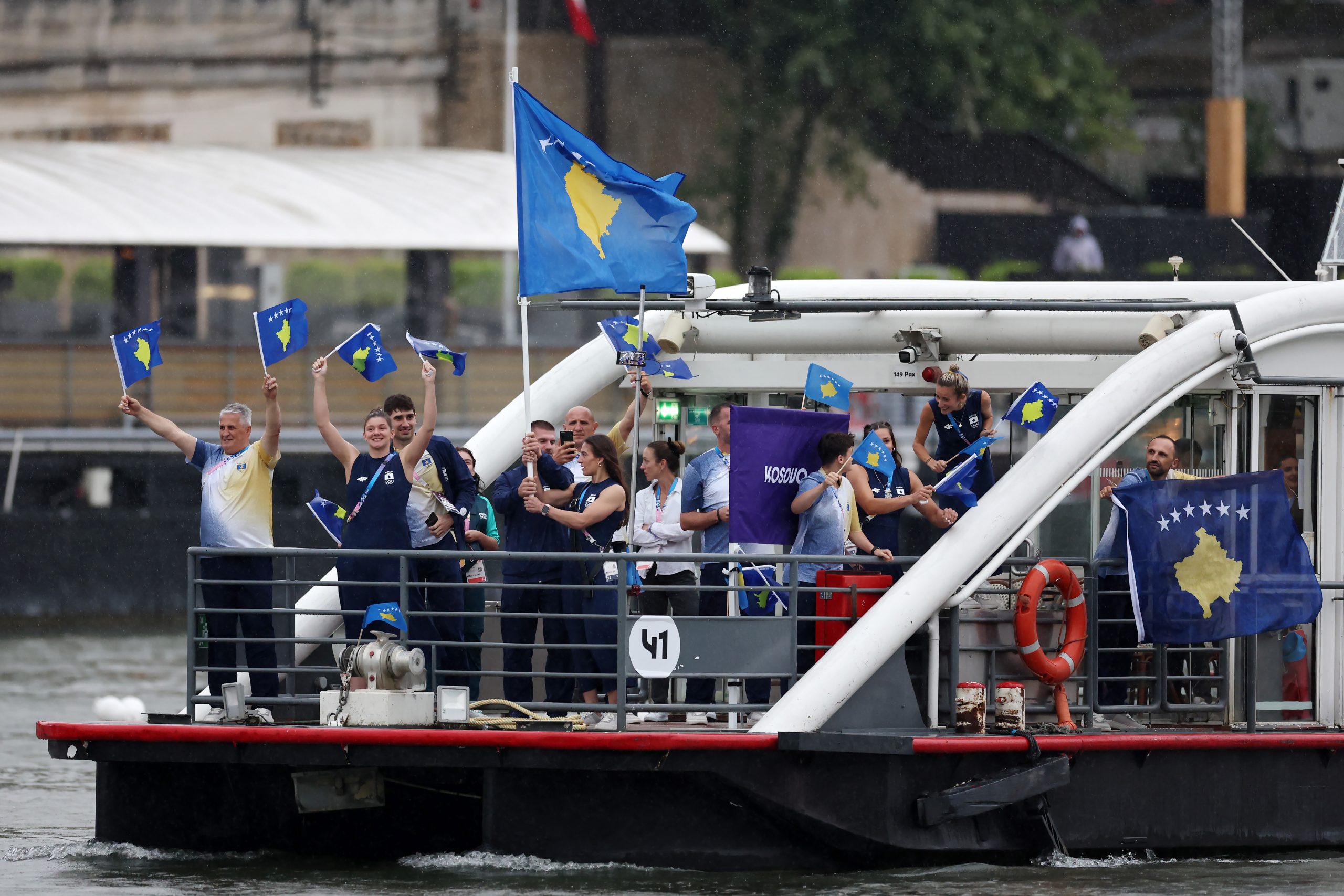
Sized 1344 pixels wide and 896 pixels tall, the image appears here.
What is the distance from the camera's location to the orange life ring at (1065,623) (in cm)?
1027

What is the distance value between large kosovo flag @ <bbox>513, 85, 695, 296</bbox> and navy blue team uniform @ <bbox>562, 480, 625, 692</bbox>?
1.04 metres

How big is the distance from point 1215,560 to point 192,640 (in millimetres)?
4655

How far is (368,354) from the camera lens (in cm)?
A: 1096

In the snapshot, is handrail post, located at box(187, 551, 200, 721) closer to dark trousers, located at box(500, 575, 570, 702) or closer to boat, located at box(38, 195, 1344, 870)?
boat, located at box(38, 195, 1344, 870)

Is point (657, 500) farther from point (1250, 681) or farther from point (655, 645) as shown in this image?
point (1250, 681)

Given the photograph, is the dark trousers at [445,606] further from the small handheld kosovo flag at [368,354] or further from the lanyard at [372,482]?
the small handheld kosovo flag at [368,354]

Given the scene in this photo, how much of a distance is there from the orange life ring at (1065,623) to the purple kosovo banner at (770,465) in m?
1.12

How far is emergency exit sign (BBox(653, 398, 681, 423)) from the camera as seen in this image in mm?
12055

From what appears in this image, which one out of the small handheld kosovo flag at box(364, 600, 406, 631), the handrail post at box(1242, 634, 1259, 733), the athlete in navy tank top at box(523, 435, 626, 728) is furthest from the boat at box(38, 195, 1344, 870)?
the athlete in navy tank top at box(523, 435, 626, 728)

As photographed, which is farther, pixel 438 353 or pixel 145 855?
pixel 438 353

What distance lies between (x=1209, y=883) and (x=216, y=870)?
4420 millimetres

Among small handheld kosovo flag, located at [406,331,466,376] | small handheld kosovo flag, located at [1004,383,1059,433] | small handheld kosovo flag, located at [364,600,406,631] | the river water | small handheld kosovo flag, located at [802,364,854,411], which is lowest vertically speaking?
the river water

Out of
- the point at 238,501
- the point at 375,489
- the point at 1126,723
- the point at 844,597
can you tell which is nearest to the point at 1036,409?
the point at 844,597

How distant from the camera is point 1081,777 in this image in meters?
10.4
